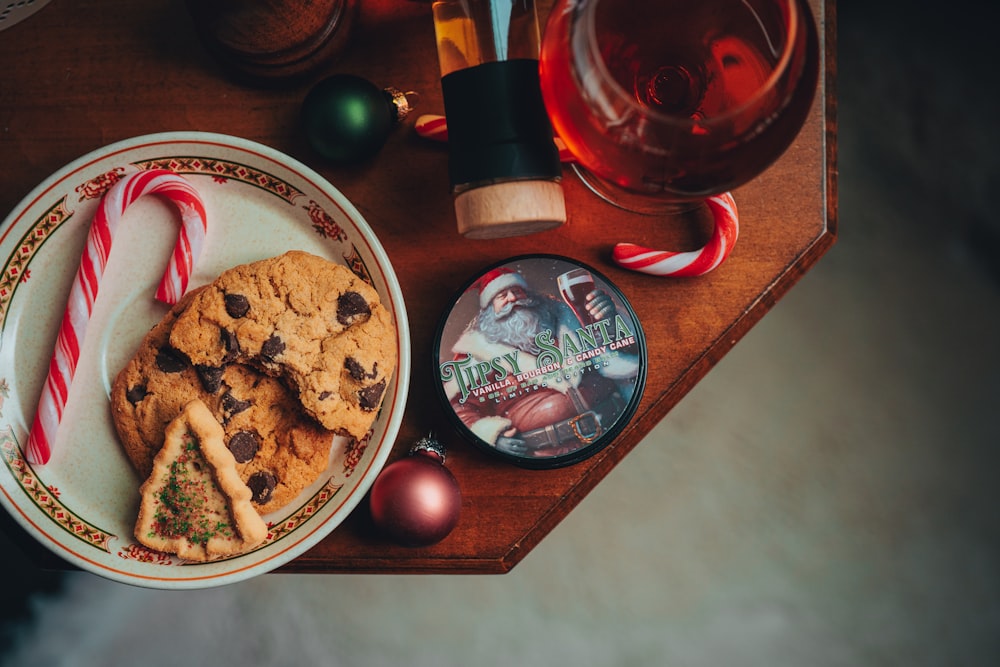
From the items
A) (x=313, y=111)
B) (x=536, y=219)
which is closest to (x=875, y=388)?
(x=536, y=219)

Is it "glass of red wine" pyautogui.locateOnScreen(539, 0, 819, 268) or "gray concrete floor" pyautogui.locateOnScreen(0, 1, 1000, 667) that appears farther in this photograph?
"gray concrete floor" pyautogui.locateOnScreen(0, 1, 1000, 667)

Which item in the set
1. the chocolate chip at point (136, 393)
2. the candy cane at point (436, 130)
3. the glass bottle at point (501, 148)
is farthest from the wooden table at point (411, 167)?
the chocolate chip at point (136, 393)

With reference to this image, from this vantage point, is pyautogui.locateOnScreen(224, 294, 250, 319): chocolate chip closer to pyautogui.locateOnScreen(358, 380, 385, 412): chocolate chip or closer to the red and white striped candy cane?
pyautogui.locateOnScreen(358, 380, 385, 412): chocolate chip

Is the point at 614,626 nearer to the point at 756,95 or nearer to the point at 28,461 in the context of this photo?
the point at 28,461

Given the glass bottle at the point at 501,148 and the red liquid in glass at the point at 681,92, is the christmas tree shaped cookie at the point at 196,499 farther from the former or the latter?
the red liquid in glass at the point at 681,92

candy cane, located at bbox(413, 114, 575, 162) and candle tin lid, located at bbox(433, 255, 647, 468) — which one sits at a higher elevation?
candy cane, located at bbox(413, 114, 575, 162)

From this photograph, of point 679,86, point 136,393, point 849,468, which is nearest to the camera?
point 679,86

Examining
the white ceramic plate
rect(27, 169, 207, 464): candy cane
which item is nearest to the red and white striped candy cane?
the white ceramic plate

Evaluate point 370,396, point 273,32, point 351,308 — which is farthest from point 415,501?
point 273,32

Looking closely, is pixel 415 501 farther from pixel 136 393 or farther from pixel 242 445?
pixel 136 393
